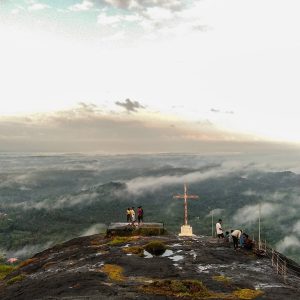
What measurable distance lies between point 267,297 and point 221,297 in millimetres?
3049

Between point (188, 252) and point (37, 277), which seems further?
point (188, 252)

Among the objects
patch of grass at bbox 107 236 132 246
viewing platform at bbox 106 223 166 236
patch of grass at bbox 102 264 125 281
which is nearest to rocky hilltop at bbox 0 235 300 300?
patch of grass at bbox 102 264 125 281

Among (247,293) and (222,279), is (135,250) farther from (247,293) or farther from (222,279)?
(247,293)

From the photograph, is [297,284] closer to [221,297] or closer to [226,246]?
[221,297]

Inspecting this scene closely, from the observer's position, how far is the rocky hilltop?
30.1 meters

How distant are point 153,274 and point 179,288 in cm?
593

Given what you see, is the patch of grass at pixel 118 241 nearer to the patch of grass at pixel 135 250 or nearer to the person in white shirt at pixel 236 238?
the patch of grass at pixel 135 250

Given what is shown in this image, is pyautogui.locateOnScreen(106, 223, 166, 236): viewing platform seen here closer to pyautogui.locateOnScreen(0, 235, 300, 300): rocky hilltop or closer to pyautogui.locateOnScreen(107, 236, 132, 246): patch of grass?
pyautogui.locateOnScreen(107, 236, 132, 246): patch of grass

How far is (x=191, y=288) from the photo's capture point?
30.3 meters

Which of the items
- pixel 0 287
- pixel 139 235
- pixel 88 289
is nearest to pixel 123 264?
pixel 88 289

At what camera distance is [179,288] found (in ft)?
99.4

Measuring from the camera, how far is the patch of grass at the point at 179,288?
96.3 ft

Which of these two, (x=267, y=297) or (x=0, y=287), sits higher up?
(x=267, y=297)

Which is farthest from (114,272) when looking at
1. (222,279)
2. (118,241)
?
(118,241)
